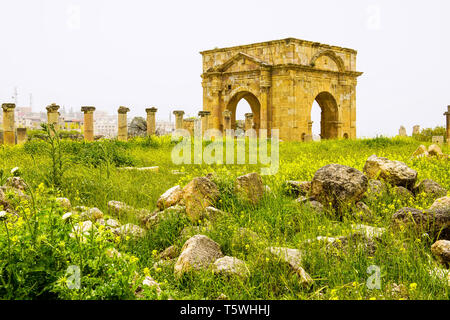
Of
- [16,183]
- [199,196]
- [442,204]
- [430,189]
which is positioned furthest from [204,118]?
[442,204]

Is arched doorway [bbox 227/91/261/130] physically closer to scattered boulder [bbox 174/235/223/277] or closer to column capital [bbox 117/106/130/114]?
column capital [bbox 117/106/130/114]

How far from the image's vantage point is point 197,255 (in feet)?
14.8

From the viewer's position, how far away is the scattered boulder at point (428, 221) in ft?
16.5

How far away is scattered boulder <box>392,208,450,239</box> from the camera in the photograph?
16.5ft

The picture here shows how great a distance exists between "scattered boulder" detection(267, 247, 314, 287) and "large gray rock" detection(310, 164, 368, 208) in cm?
188

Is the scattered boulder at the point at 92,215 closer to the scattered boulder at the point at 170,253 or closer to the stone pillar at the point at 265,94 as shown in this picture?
the scattered boulder at the point at 170,253

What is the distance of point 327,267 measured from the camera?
4.28 metres

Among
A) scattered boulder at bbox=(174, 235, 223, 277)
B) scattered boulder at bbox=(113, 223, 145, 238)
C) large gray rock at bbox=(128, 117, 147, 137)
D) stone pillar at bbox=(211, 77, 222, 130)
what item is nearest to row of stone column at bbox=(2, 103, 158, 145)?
stone pillar at bbox=(211, 77, 222, 130)

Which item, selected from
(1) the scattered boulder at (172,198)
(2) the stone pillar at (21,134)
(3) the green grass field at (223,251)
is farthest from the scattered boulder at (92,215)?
(2) the stone pillar at (21,134)

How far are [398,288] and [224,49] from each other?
73.3ft

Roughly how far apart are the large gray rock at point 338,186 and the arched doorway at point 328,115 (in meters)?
19.7
